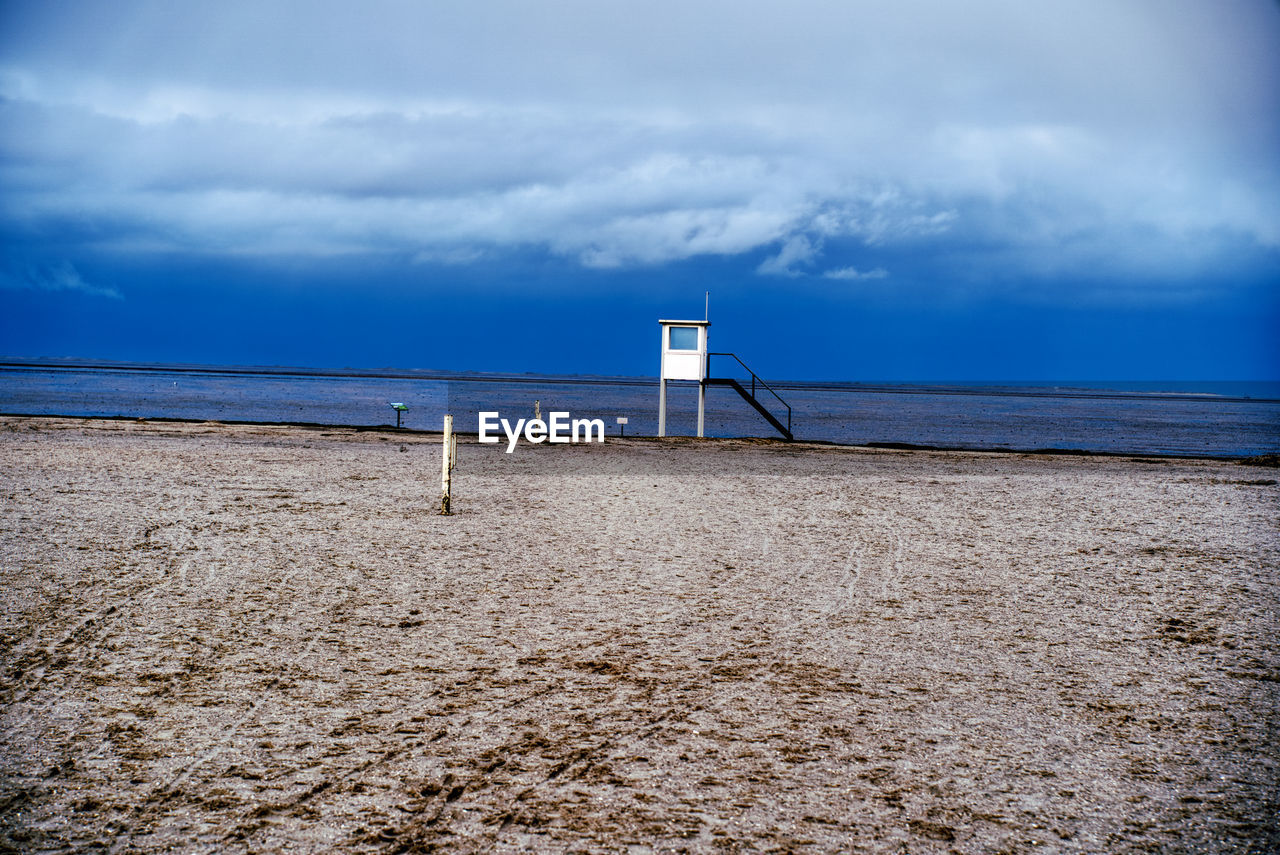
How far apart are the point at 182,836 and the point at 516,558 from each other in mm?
5863

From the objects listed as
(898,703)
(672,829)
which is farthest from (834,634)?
(672,829)

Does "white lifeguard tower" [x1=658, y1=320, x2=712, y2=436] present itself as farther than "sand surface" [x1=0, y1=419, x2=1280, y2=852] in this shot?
Yes

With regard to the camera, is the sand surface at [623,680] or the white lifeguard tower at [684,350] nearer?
the sand surface at [623,680]

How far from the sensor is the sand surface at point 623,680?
3893 millimetres

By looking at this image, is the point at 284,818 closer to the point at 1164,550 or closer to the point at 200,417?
the point at 1164,550

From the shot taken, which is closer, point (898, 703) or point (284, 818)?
point (284, 818)

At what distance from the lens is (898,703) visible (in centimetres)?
535

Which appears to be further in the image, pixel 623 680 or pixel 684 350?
pixel 684 350

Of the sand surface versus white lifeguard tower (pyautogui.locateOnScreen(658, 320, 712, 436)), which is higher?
white lifeguard tower (pyautogui.locateOnScreen(658, 320, 712, 436))

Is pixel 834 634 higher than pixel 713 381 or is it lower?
lower

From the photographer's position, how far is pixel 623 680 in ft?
18.6

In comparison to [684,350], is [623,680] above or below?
below

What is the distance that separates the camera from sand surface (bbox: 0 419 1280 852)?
3.89 metres

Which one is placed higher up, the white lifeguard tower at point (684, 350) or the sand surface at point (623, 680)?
the white lifeguard tower at point (684, 350)
